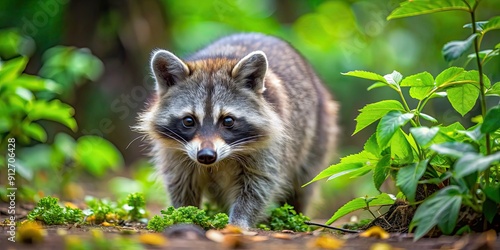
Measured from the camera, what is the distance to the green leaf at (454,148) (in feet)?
12.7

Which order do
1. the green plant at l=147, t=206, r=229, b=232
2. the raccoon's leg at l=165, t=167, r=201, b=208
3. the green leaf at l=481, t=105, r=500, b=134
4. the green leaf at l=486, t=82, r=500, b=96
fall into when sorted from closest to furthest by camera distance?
the green leaf at l=481, t=105, r=500, b=134 < the green leaf at l=486, t=82, r=500, b=96 < the green plant at l=147, t=206, r=229, b=232 < the raccoon's leg at l=165, t=167, r=201, b=208

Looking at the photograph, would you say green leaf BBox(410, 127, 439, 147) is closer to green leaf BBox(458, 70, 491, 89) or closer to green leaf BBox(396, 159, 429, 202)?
A: green leaf BBox(396, 159, 429, 202)

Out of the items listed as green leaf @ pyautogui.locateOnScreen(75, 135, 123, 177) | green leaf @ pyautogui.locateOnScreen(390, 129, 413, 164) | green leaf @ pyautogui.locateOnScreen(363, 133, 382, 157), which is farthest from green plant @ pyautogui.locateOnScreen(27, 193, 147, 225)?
green leaf @ pyautogui.locateOnScreen(390, 129, 413, 164)

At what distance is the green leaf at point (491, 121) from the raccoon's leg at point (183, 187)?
3.04 metres

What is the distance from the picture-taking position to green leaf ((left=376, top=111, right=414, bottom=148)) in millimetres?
4281

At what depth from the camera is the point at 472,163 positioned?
12.3ft

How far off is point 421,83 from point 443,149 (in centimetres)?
93

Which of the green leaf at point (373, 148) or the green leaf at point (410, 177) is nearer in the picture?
the green leaf at point (410, 177)

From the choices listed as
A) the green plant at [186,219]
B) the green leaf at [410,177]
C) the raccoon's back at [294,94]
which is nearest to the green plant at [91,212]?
the green plant at [186,219]

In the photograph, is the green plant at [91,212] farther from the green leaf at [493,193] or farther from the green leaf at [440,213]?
the green leaf at [493,193]

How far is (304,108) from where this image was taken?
7180 mm

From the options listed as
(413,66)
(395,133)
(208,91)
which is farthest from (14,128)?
(413,66)

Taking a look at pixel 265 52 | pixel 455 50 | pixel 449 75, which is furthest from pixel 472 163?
pixel 265 52

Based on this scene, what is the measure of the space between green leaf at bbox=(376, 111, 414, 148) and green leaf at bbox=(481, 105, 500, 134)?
483mm
